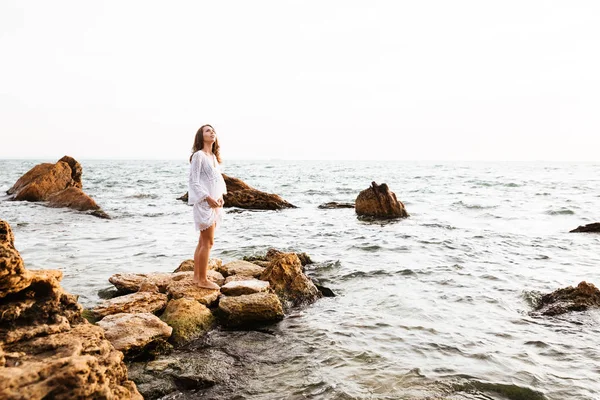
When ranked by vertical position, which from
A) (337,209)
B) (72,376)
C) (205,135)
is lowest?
(337,209)

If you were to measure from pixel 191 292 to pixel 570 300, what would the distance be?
5630mm

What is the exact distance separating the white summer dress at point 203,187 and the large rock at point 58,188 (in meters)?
11.8

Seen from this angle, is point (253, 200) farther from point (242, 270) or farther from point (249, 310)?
point (249, 310)

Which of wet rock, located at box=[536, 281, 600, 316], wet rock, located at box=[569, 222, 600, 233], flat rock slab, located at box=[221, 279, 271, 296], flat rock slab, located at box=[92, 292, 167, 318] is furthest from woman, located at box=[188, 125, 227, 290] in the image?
wet rock, located at box=[569, 222, 600, 233]

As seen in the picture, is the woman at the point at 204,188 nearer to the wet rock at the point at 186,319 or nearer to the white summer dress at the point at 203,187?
the white summer dress at the point at 203,187

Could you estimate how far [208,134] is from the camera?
19.8 ft

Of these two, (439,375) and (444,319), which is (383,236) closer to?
(444,319)

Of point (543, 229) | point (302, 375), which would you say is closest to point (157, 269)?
point (302, 375)

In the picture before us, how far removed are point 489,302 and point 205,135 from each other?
5.09 metres

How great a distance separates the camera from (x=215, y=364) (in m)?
4.42

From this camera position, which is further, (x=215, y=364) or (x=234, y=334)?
(x=234, y=334)

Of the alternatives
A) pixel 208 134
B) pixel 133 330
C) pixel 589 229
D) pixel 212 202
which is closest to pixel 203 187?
pixel 212 202

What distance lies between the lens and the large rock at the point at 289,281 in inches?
262

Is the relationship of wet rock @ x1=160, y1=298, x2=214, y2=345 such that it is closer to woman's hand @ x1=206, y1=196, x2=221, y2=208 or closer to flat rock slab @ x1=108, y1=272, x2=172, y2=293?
flat rock slab @ x1=108, y1=272, x2=172, y2=293
